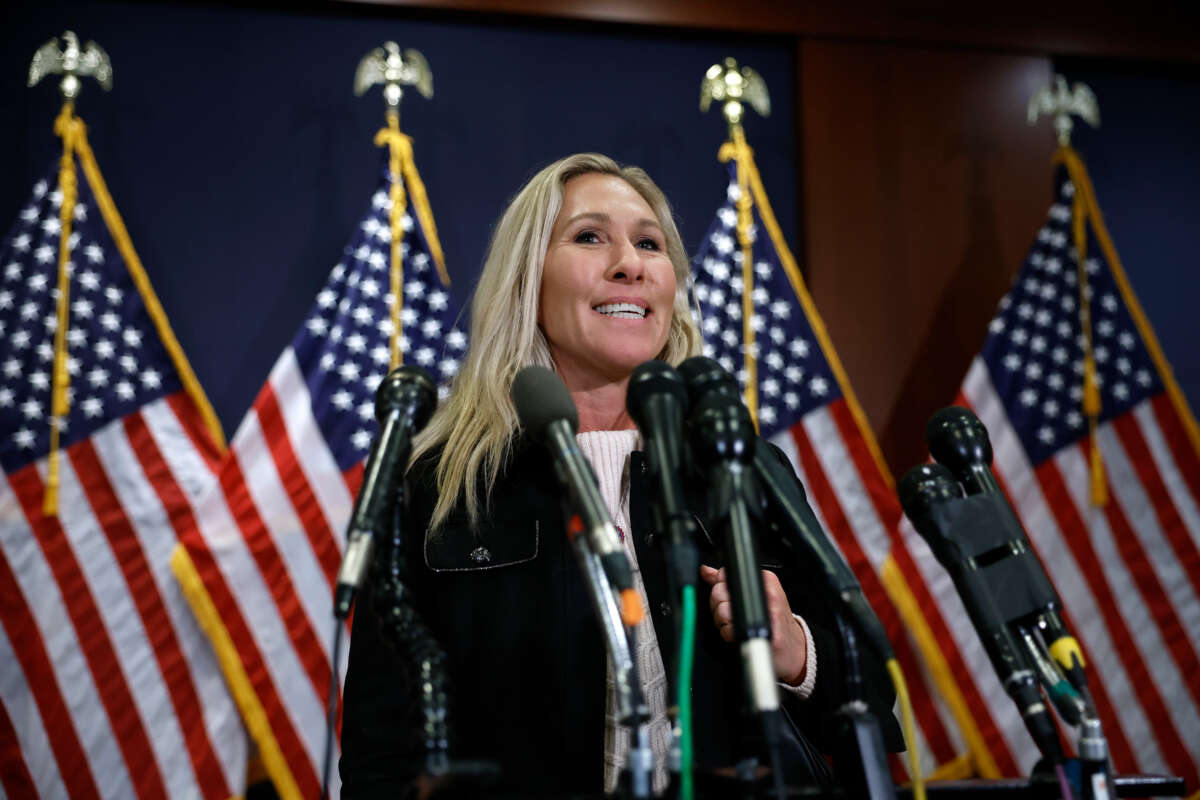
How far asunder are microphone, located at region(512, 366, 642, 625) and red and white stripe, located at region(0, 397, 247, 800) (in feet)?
6.36

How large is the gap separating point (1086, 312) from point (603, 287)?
2.02 m

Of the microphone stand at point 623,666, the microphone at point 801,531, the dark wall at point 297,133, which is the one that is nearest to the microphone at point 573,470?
the microphone stand at point 623,666

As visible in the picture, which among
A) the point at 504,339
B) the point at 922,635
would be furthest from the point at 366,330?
the point at 922,635

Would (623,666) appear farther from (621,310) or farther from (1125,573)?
(1125,573)

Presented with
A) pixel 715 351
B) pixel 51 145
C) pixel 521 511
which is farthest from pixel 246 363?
pixel 521 511

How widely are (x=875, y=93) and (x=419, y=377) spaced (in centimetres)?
275

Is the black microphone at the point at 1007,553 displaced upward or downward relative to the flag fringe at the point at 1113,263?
downward

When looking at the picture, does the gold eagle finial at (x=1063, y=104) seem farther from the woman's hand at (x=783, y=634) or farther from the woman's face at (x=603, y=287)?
the woman's hand at (x=783, y=634)

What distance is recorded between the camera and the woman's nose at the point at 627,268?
1.71 meters

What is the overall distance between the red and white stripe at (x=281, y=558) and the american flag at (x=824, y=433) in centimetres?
112

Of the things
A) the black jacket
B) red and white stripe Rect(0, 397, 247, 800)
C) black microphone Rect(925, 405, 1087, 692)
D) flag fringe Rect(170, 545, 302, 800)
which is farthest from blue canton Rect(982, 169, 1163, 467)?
red and white stripe Rect(0, 397, 247, 800)

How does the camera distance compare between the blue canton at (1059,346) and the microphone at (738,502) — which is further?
the blue canton at (1059,346)

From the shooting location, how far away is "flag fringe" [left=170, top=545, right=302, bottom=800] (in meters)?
2.59

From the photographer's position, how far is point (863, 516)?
2938 mm
